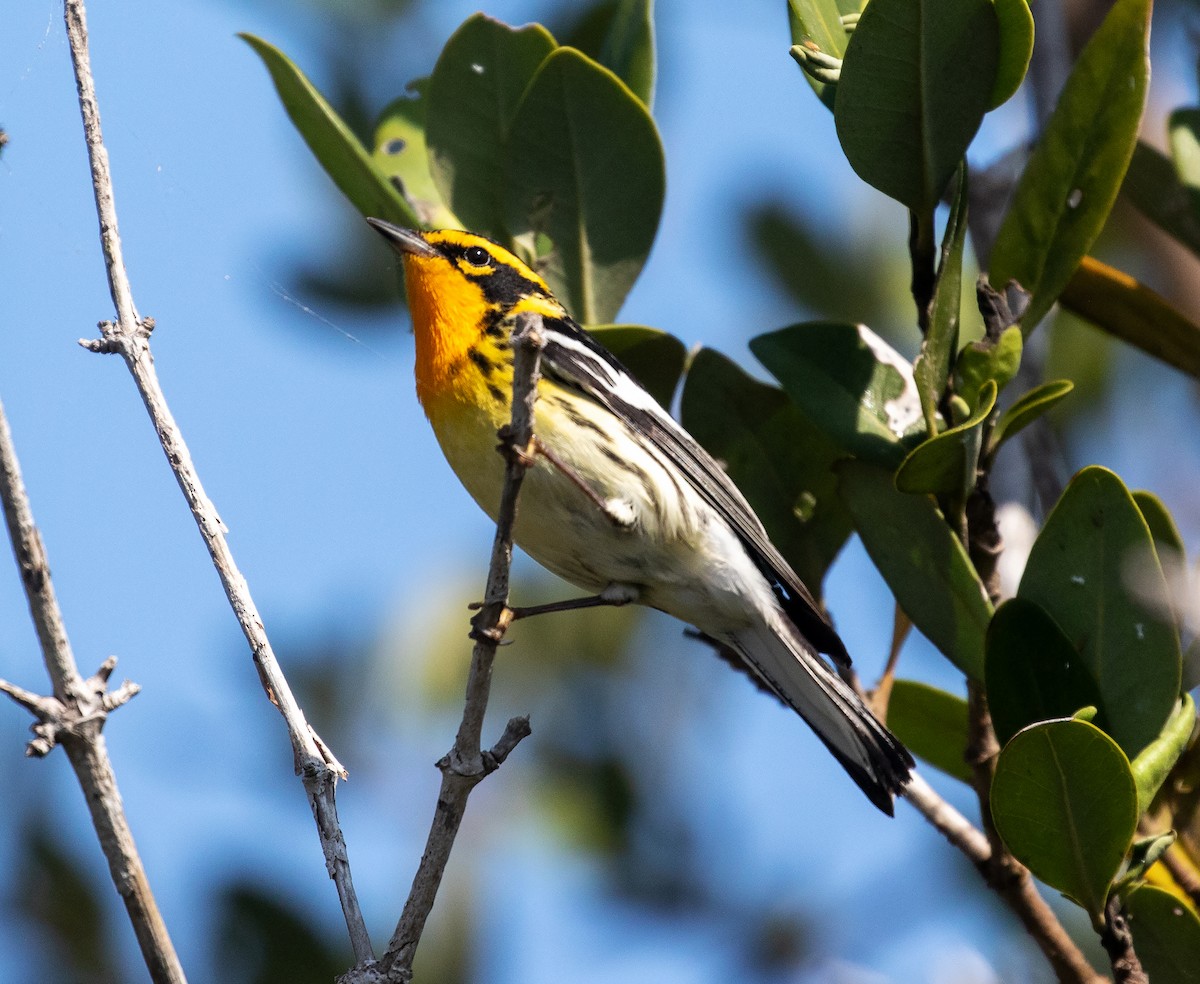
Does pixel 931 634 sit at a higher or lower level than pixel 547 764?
lower

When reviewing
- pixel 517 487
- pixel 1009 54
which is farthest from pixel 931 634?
pixel 1009 54

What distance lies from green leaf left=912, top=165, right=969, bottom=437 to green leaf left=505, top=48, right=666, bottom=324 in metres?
0.84

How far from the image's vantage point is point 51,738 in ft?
7.57

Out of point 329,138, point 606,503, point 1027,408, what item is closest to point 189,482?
point 329,138

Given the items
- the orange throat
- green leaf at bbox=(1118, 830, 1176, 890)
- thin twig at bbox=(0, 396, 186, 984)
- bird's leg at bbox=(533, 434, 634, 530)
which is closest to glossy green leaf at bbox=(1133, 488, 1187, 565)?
green leaf at bbox=(1118, 830, 1176, 890)

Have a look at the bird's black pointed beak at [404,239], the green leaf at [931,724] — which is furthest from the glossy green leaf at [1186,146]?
the bird's black pointed beak at [404,239]

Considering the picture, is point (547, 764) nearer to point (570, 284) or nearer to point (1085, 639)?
point (570, 284)

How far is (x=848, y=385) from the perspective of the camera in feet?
9.87

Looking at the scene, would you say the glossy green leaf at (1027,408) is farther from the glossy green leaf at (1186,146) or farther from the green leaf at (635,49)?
the green leaf at (635,49)

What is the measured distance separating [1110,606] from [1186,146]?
54.5 inches

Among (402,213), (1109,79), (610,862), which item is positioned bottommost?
(610,862)

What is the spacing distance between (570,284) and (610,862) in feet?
5.50

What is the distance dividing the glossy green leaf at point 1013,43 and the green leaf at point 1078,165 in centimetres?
22

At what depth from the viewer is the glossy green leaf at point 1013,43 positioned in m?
2.65
